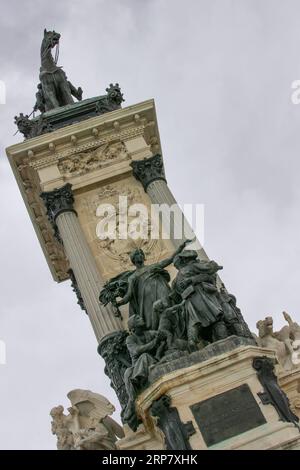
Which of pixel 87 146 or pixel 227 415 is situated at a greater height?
pixel 87 146

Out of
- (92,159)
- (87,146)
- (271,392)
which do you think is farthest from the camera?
(87,146)

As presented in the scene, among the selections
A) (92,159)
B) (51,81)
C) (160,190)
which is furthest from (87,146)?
(51,81)

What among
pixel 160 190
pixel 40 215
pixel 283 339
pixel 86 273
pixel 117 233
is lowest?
pixel 283 339

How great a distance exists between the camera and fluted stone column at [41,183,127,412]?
37.3ft

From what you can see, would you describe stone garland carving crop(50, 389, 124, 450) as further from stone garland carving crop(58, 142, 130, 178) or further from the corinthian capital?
stone garland carving crop(58, 142, 130, 178)

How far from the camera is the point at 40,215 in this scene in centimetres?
1623

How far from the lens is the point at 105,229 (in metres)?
13.6

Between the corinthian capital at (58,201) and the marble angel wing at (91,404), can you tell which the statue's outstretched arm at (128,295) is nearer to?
the marble angel wing at (91,404)

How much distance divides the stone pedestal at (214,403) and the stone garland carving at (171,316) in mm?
237

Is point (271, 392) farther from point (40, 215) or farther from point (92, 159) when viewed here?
point (40, 215)

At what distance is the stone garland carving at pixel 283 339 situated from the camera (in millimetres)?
11367

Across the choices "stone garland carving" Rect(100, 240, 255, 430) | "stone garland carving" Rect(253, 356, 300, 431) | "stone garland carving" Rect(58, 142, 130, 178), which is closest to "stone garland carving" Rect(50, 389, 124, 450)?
"stone garland carving" Rect(100, 240, 255, 430)

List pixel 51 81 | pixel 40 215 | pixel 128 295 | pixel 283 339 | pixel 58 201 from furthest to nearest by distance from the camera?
pixel 51 81
pixel 40 215
pixel 58 201
pixel 283 339
pixel 128 295

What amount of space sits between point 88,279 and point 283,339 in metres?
3.50
